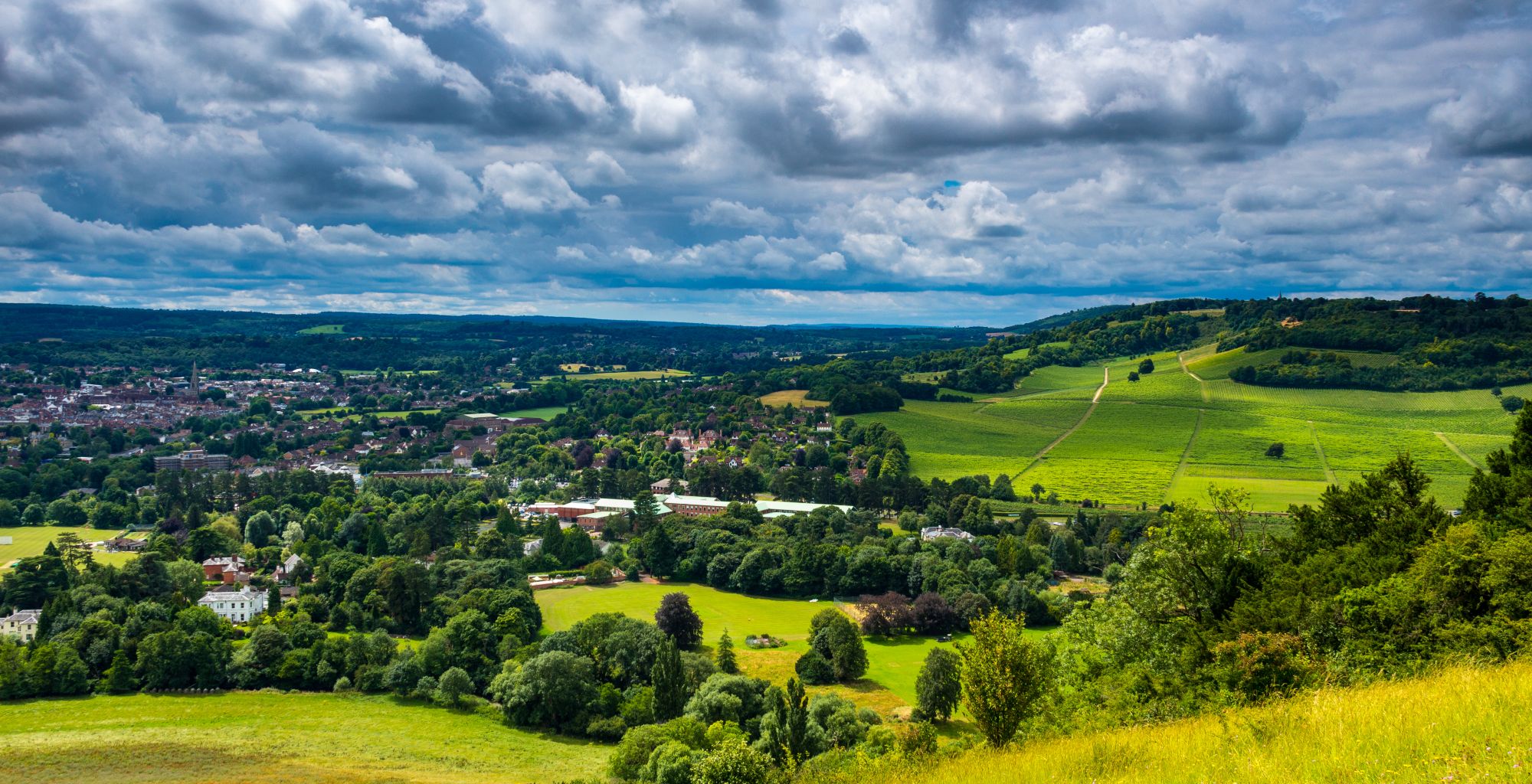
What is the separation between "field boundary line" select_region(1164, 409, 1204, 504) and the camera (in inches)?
3041

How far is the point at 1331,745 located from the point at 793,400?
12879 centimetres

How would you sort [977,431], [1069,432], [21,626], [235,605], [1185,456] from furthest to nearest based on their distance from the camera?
[977,431] < [1069,432] < [1185,456] < [235,605] < [21,626]

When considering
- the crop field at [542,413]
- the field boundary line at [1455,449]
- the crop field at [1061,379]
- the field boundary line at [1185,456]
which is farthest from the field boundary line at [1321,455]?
the crop field at [542,413]

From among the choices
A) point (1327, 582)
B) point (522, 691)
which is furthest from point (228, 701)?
point (1327, 582)

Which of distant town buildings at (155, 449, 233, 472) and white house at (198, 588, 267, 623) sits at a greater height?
white house at (198, 588, 267, 623)

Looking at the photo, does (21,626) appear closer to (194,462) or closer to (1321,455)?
(194,462)

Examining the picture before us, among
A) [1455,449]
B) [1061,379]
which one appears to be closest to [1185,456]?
[1455,449]

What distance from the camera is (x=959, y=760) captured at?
43.0ft

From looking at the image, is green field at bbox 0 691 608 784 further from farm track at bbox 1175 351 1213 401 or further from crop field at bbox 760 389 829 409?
crop field at bbox 760 389 829 409

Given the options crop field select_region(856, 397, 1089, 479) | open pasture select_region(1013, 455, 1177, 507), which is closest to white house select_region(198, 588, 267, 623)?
crop field select_region(856, 397, 1089, 479)

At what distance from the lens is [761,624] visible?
2127 inches

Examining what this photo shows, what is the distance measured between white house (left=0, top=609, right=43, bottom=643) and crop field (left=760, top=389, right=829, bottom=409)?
92.6 m

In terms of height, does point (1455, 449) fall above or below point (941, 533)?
above

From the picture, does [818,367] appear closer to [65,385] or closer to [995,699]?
[65,385]
